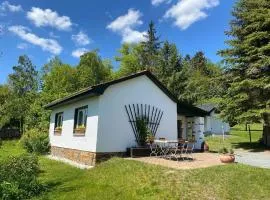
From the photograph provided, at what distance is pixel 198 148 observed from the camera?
779 inches

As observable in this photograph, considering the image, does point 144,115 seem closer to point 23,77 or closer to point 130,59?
point 130,59

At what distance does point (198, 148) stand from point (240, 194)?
11.6 m

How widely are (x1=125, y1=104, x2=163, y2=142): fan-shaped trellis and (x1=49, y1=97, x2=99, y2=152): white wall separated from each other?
1823 millimetres

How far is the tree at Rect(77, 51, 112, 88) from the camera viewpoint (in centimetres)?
5169

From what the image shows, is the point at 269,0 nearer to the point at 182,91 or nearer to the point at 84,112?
the point at 84,112

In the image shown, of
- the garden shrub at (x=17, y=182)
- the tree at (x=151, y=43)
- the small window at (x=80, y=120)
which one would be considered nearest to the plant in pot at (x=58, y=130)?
the small window at (x=80, y=120)

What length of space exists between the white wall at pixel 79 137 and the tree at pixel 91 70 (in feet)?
102

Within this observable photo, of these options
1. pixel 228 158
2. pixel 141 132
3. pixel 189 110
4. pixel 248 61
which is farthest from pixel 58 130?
pixel 248 61

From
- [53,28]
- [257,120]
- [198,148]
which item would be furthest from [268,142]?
[53,28]

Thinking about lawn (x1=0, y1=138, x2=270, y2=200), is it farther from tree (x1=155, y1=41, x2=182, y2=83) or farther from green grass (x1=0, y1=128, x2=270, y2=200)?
tree (x1=155, y1=41, x2=182, y2=83)

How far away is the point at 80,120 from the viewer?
1648 centimetres

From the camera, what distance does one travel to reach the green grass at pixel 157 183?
8477mm

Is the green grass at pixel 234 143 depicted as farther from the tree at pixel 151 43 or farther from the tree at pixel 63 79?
the tree at pixel 151 43

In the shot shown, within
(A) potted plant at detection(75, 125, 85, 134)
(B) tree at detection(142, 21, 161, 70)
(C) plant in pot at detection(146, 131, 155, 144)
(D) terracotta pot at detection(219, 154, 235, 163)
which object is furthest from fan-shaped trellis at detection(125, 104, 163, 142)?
(B) tree at detection(142, 21, 161, 70)
